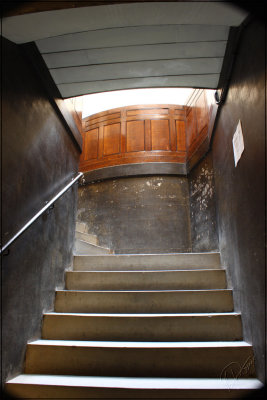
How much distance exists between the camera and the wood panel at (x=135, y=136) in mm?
5496

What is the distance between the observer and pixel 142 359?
1782 mm

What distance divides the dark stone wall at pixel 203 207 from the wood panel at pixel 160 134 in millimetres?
851

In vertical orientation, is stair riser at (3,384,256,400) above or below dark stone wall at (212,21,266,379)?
below

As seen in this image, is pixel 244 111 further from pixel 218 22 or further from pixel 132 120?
pixel 132 120

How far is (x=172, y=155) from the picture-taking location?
5.32 m

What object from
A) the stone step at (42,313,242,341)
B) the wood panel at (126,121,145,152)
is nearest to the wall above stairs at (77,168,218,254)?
the wood panel at (126,121,145,152)

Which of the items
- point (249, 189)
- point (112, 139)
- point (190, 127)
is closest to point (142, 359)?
point (249, 189)

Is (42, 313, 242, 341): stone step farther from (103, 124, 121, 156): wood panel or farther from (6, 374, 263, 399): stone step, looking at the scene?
(103, 124, 121, 156): wood panel

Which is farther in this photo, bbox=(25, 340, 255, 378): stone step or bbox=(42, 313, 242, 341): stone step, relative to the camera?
bbox=(42, 313, 242, 341): stone step

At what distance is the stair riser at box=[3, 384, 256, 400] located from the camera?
1.50m

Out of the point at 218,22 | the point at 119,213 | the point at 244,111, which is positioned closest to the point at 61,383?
the point at 244,111

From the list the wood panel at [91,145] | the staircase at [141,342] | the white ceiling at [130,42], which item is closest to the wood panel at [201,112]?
the white ceiling at [130,42]

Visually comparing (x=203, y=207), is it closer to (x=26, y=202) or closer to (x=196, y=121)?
(x=196, y=121)

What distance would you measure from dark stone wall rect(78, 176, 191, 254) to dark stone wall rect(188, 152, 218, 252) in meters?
0.25
